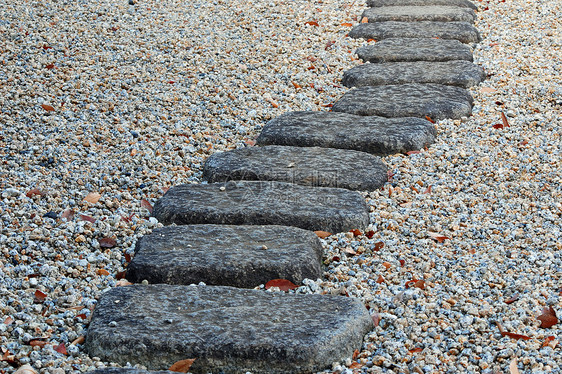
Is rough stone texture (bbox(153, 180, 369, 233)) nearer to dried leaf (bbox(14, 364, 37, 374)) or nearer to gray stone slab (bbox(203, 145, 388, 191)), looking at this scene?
gray stone slab (bbox(203, 145, 388, 191))

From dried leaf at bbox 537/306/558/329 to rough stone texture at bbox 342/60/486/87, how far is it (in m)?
1.98

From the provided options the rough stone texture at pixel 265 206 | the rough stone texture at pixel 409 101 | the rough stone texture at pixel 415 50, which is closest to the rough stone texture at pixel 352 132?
the rough stone texture at pixel 409 101

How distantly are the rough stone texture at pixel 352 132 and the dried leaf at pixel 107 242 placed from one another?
98cm

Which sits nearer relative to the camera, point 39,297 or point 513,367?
point 513,367

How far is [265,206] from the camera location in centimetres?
246

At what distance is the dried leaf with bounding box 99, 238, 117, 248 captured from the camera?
2.35 metres

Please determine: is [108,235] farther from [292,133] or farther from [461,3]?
[461,3]

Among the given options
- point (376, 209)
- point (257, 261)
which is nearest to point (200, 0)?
point (376, 209)

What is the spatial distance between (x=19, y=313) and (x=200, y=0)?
11.5 ft

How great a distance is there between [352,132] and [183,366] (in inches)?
63.9

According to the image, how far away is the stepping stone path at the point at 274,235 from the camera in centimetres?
176

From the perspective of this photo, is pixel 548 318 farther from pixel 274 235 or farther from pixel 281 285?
pixel 274 235

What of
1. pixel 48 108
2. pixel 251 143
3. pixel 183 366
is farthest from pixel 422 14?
pixel 183 366

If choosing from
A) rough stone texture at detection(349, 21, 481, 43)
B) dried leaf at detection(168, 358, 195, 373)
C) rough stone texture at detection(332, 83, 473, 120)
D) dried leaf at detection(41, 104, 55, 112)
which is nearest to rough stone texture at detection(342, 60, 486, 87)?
rough stone texture at detection(332, 83, 473, 120)
